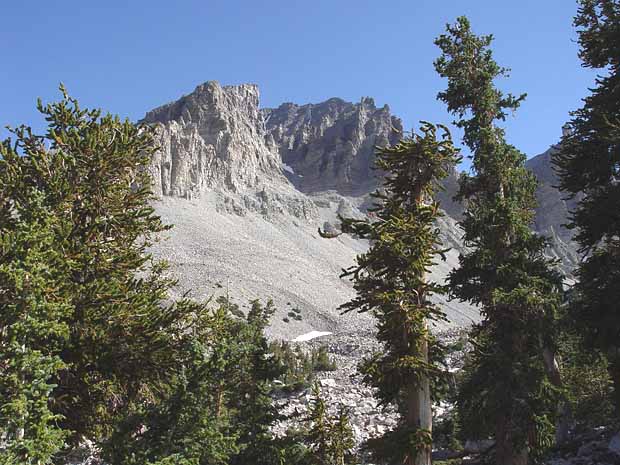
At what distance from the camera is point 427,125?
9484 mm

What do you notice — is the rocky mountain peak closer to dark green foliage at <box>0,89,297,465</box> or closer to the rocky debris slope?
the rocky debris slope

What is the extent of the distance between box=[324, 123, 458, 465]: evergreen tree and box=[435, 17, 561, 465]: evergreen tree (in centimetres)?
295

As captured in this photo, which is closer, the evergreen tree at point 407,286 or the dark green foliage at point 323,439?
the evergreen tree at point 407,286

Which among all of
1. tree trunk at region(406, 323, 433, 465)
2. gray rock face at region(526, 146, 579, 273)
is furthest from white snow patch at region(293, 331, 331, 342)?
gray rock face at region(526, 146, 579, 273)

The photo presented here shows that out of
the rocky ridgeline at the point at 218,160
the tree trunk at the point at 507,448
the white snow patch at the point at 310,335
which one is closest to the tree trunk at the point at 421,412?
the tree trunk at the point at 507,448

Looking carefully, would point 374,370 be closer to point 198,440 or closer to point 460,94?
point 198,440

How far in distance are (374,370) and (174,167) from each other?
118 meters

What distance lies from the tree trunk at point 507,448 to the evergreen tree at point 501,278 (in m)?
0.02

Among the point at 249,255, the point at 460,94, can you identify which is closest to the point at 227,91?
the point at 249,255

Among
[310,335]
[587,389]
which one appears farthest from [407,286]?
[310,335]

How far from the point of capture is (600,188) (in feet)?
39.4

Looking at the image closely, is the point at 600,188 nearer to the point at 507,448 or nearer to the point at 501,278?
the point at 501,278

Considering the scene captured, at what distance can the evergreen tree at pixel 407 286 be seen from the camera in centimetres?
790

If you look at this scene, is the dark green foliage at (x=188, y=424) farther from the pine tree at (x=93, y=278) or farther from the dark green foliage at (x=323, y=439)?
the dark green foliage at (x=323, y=439)
